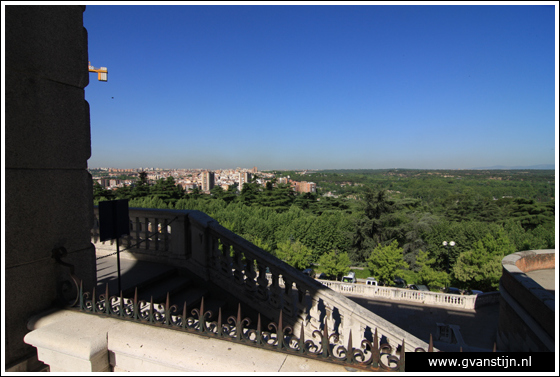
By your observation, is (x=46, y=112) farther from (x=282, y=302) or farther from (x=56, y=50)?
(x=282, y=302)

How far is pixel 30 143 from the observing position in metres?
3.23

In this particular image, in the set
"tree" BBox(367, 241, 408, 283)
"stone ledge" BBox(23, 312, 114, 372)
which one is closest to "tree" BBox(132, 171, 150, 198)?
"tree" BBox(367, 241, 408, 283)

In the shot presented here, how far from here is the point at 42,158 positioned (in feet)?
11.0

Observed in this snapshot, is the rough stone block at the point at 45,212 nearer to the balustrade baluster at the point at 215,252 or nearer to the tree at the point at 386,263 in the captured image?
the balustrade baluster at the point at 215,252

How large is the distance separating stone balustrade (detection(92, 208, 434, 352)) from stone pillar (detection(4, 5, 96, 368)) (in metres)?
1.68

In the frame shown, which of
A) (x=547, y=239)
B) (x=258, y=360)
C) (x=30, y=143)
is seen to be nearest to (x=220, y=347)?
(x=258, y=360)

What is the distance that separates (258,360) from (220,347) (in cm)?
37

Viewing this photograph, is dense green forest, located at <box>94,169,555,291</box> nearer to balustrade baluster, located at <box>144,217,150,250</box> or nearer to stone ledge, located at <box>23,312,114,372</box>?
balustrade baluster, located at <box>144,217,150,250</box>

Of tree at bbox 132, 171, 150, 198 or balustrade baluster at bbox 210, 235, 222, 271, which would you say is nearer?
balustrade baluster at bbox 210, 235, 222, 271

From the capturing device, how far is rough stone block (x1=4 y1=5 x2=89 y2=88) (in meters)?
3.10

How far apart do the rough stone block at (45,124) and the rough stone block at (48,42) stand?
0.40 feet

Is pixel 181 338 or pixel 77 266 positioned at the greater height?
pixel 77 266

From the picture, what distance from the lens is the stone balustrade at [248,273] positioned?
3861 mm

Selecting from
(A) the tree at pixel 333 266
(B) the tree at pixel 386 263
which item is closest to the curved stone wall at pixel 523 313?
(B) the tree at pixel 386 263
